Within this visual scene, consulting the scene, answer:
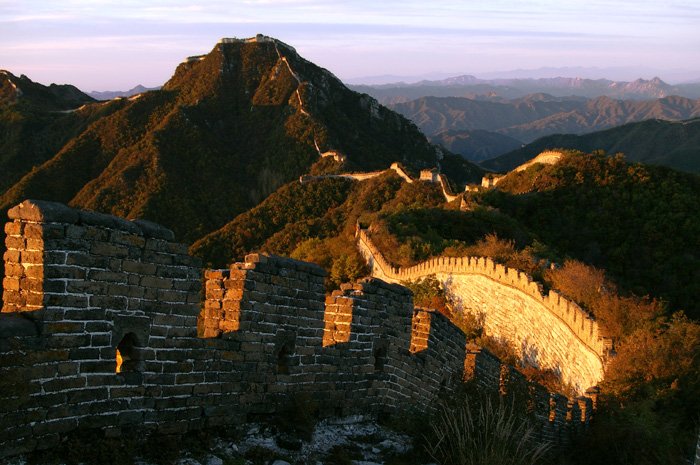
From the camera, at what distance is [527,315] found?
20.0 meters

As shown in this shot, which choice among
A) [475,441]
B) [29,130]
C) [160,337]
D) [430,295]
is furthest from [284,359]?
[29,130]

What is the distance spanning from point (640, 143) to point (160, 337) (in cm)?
17145

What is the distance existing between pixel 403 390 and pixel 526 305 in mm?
12290

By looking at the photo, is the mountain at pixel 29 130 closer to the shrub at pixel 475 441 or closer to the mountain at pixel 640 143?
the mountain at pixel 640 143

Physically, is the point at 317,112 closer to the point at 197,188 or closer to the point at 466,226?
the point at 197,188

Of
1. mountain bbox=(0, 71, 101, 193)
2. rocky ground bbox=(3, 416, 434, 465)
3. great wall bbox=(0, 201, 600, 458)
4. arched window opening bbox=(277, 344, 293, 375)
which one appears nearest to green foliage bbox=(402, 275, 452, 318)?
great wall bbox=(0, 201, 600, 458)

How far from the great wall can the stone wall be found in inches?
359

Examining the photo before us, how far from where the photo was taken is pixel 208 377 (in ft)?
19.7

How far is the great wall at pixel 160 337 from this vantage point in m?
4.84

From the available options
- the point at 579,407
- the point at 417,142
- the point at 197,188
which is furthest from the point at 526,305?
the point at 417,142

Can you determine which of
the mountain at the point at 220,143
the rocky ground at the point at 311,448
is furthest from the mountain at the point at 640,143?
the rocky ground at the point at 311,448

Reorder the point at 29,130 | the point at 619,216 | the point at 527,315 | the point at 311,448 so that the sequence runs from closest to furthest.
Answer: the point at 311,448 < the point at 527,315 < the point at 619,216 < the point at 29,130

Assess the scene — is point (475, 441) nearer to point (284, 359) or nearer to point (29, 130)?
point (284, 359)

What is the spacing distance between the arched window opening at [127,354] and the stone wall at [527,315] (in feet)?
39.0
